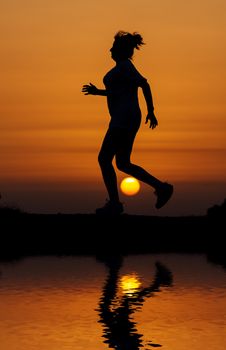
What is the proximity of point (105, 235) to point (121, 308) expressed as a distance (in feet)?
29.4

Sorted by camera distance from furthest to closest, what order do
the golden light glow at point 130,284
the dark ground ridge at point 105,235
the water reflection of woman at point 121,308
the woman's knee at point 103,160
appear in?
the dark ground ridge at point 105,235
the woman's knee at point 103,160
the golden light glow at point 130,284
the water reflection of woman at point 121,308

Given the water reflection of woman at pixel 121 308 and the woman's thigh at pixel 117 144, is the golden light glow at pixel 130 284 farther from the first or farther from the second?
the woman's thigh at pixel 117 144

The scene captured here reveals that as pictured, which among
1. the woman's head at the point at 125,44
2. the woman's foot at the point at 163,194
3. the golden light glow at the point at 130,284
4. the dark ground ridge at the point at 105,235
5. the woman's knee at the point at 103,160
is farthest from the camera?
the dark ground ridge at the point at 105,235

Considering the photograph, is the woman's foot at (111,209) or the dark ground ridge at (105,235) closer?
the woman's foot at (111,209)

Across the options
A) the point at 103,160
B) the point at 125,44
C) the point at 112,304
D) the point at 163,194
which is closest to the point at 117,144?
the point at 103,160

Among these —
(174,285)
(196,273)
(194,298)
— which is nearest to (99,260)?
(196,273)

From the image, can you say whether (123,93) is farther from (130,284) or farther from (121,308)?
(121,308)

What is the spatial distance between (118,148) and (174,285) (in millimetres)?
2358

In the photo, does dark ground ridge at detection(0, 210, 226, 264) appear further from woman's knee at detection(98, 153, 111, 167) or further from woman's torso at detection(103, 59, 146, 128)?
woman's torso at detection(103, 59, 146, 128)

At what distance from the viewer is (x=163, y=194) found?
576 inches

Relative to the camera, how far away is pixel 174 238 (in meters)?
20.4

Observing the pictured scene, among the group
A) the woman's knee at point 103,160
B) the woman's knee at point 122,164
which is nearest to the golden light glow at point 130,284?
the woman's knee at point 122,164

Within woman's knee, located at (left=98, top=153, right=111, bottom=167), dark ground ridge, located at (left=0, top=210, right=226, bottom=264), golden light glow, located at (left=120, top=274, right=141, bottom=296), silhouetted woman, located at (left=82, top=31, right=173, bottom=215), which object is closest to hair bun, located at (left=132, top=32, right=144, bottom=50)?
silhouetted woman, located at (left=82, top=31, right=173, bottom=215)

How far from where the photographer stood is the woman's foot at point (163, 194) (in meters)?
14.6
